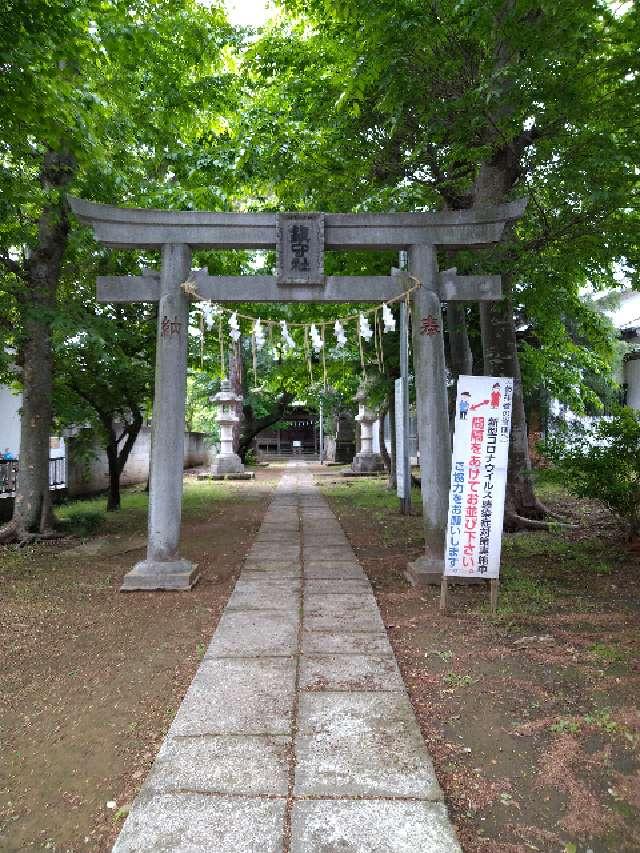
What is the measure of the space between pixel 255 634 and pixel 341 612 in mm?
947

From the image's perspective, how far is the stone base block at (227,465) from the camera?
21422mm

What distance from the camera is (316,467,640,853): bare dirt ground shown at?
2.41 m

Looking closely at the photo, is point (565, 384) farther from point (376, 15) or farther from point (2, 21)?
point (2, 21)

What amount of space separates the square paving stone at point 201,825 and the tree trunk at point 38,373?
24.6 feet

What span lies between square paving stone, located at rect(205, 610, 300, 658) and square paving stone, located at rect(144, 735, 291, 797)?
4.02 ft

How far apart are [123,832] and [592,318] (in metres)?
12.3

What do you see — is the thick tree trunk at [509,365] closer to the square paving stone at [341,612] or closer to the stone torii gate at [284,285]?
the stone torii gate at [284,285]

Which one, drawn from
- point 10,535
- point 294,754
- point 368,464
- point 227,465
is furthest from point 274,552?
point 368,464

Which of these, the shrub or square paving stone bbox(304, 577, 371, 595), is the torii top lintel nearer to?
the shrub

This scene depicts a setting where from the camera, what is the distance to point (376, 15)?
6.08m

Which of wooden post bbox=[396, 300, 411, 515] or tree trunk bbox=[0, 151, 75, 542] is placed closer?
tree trunk bbox=[0, 151, 75, 542]

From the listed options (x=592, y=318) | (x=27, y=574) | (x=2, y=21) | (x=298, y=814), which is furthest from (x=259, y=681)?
(x=592, y=318)

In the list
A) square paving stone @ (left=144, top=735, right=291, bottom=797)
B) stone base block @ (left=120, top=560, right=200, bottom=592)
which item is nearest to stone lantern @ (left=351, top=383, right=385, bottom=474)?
stone base block @ (left=120, top=560, right=200, bottom=592)

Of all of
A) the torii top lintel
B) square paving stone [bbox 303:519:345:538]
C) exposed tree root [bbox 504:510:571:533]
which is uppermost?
the torii top lintel
